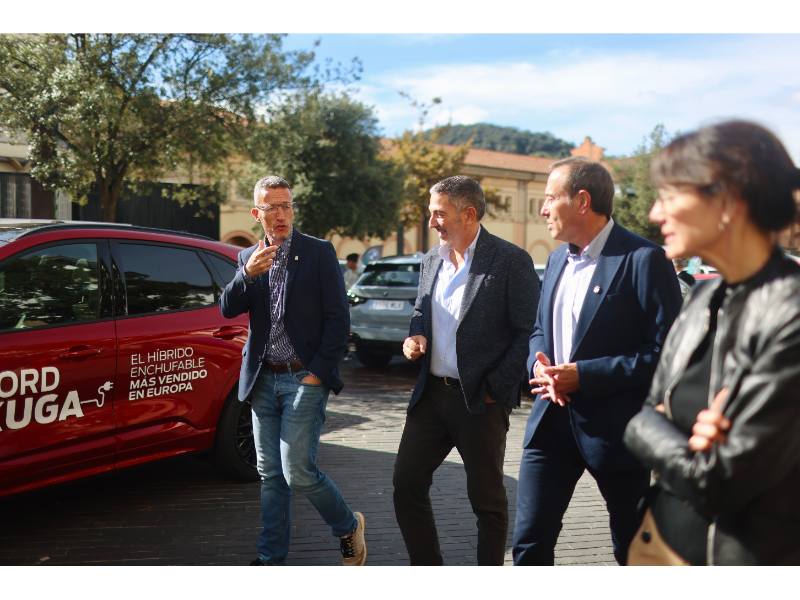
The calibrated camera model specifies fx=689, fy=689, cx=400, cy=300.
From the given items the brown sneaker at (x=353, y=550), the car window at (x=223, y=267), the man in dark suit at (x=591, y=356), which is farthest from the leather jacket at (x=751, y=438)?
the car window at (x=223, y=267)

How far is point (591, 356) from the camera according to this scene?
2.56m

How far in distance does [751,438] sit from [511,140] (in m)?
69.7

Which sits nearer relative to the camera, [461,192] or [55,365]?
[461,192]

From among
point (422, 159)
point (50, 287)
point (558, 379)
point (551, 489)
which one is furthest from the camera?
point (422, 159)

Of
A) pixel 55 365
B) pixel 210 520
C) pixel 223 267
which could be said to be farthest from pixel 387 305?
pixel 55 365

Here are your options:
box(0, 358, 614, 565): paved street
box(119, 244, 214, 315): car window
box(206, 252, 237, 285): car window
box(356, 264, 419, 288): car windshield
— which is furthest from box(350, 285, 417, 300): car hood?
box(119, 244, 214, 315): car window

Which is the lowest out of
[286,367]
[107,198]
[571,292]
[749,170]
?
[286,367]

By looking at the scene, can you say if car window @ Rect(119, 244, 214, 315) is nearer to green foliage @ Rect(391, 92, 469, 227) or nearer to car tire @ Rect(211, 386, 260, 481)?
car tire @ Rect(211, 386, 260, 481)

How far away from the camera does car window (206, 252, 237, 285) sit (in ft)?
16.0

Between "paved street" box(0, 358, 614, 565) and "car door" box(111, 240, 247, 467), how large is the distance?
0.23m

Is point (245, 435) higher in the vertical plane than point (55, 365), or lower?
lower

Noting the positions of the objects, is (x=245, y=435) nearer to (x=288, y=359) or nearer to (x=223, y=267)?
(x=223, y=267)
